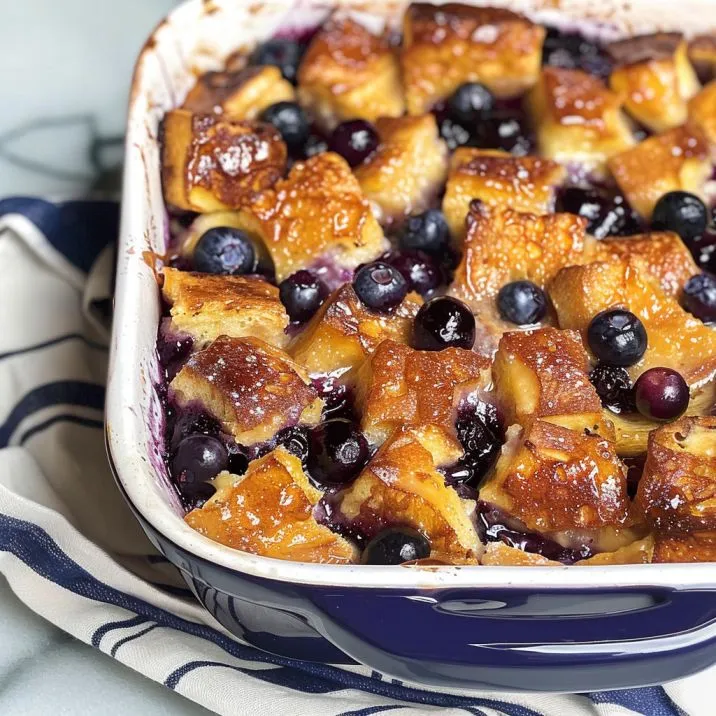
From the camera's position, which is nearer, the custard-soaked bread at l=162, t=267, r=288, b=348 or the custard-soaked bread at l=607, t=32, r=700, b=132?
the custard-soaked bread at l=162, t=267, r=288, b=348

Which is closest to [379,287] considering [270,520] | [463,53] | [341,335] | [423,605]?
[341,335]

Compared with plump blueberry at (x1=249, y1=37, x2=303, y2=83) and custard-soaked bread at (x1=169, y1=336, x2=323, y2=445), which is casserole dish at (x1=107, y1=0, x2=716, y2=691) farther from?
plump blueberry at (x1=249, y1=37, x2=303, y2=83)

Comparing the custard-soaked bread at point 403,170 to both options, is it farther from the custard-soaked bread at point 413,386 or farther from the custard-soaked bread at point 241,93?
the custard-soaked bread at point 413,386

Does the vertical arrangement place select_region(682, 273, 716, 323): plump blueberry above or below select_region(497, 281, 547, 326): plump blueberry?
below

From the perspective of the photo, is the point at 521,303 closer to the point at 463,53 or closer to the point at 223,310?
the point at 223,310

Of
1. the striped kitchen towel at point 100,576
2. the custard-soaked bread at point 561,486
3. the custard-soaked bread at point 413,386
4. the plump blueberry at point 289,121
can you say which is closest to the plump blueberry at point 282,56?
the plump blueberry at point 289,121

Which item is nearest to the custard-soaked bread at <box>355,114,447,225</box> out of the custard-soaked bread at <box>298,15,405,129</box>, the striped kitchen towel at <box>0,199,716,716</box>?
the custard-soaked bread at <box>298,15,405,129</box>
